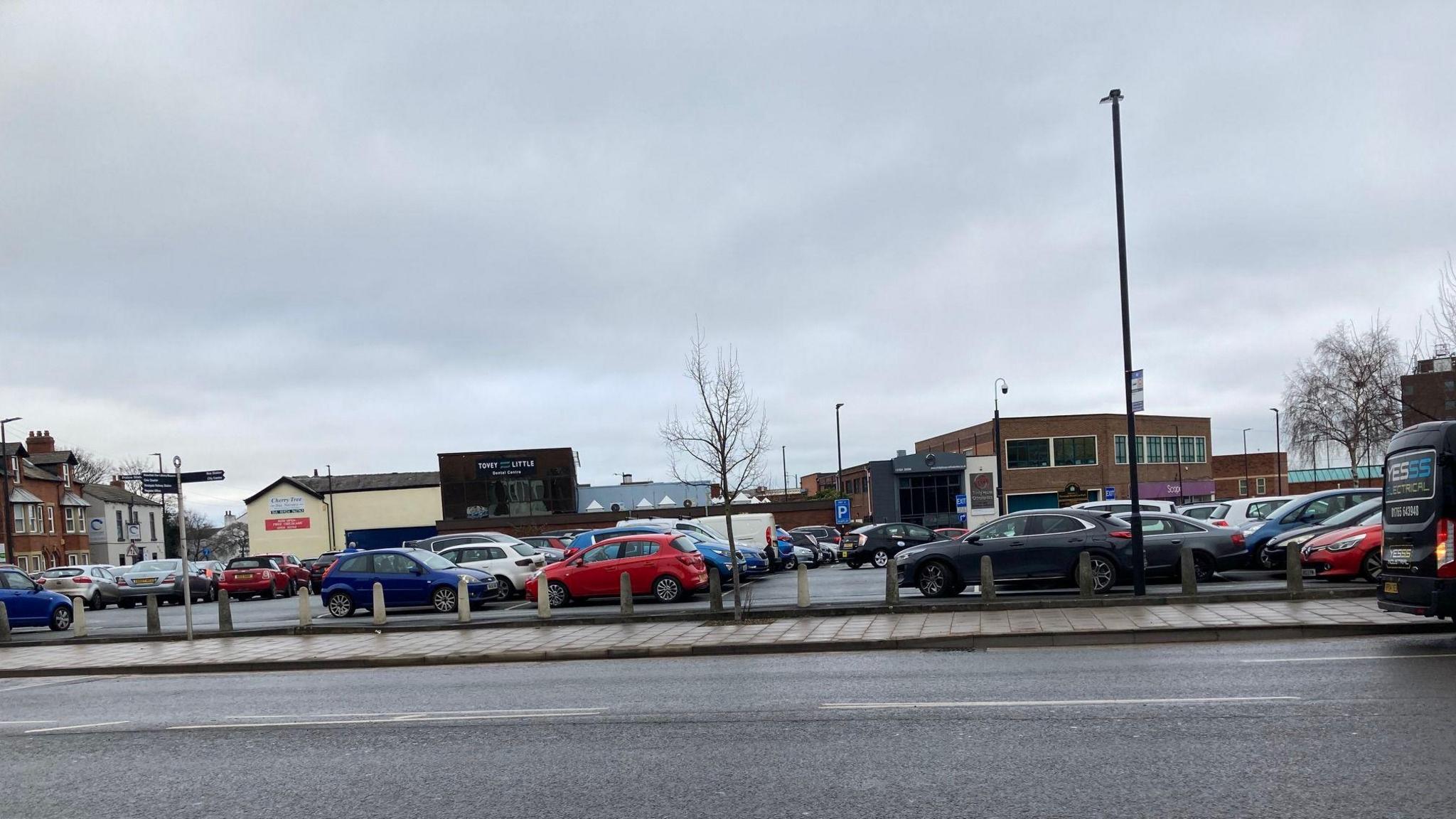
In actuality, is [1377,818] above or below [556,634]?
above

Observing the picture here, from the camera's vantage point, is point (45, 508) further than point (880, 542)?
Yes

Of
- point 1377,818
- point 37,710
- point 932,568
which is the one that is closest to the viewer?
point 1377,818

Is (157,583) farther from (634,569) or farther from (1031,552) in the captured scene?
(1031,552)

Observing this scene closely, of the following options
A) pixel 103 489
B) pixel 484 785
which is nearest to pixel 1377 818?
pixel 484 785

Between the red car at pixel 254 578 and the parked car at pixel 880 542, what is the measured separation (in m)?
19.1

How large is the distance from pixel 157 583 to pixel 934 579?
2826 centimetres

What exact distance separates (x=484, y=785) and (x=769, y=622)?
1070 cm

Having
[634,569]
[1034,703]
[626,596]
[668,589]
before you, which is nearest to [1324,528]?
[668,589]

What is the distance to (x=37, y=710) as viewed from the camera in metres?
12.6

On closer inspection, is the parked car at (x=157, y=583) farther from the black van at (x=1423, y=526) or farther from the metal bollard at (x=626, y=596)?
the black van at (x=1423, y=526)

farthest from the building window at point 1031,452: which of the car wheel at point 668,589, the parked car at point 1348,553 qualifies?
the parked car at point 1348,553

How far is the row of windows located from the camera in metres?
75.8

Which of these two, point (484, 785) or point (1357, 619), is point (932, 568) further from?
point (484, 785)

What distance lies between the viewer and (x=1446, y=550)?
11.7 m
